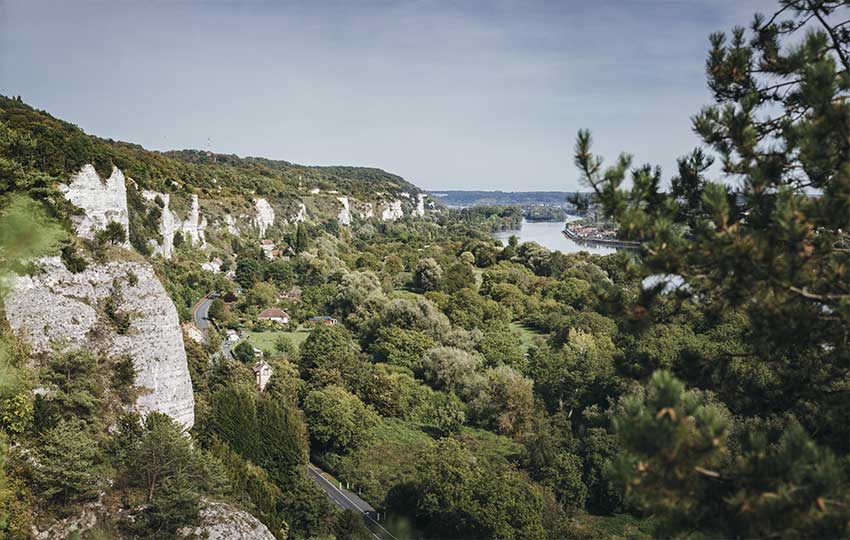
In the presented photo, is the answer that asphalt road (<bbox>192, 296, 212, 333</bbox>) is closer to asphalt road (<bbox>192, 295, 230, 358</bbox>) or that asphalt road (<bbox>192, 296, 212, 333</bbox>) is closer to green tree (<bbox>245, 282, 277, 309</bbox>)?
asphalt road (<bbox>192, 295, 230, 358</bbox>)

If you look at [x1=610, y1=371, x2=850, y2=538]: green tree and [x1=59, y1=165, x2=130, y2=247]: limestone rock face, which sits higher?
[x1=59, y1=165, x2=130, y2=247]: limestone rock face

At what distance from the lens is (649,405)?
406 centimetres

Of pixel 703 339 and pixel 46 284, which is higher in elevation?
pixel 46 284

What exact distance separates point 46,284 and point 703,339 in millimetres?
27494

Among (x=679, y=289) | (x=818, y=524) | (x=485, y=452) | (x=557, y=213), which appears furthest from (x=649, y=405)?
(x=557, y=213)

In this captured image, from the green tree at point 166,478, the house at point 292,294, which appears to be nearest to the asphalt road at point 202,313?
the house at point 292,294

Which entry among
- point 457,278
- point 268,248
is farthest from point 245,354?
point 268,248

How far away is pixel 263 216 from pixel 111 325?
52817 mm

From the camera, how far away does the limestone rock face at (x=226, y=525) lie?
456 inches

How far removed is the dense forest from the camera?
395 centimetres

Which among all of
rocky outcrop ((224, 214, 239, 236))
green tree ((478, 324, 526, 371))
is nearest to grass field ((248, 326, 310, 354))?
green tree ((478, 324, 526, 371))

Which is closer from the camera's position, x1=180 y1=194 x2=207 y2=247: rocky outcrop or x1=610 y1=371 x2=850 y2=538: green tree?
x1=610 y1=371 x2=850 y2=538: green tree

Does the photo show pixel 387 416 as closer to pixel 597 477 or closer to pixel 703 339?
pixel 597 477

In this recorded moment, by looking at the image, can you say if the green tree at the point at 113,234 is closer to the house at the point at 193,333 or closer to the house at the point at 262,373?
the house at the point at 262,373
